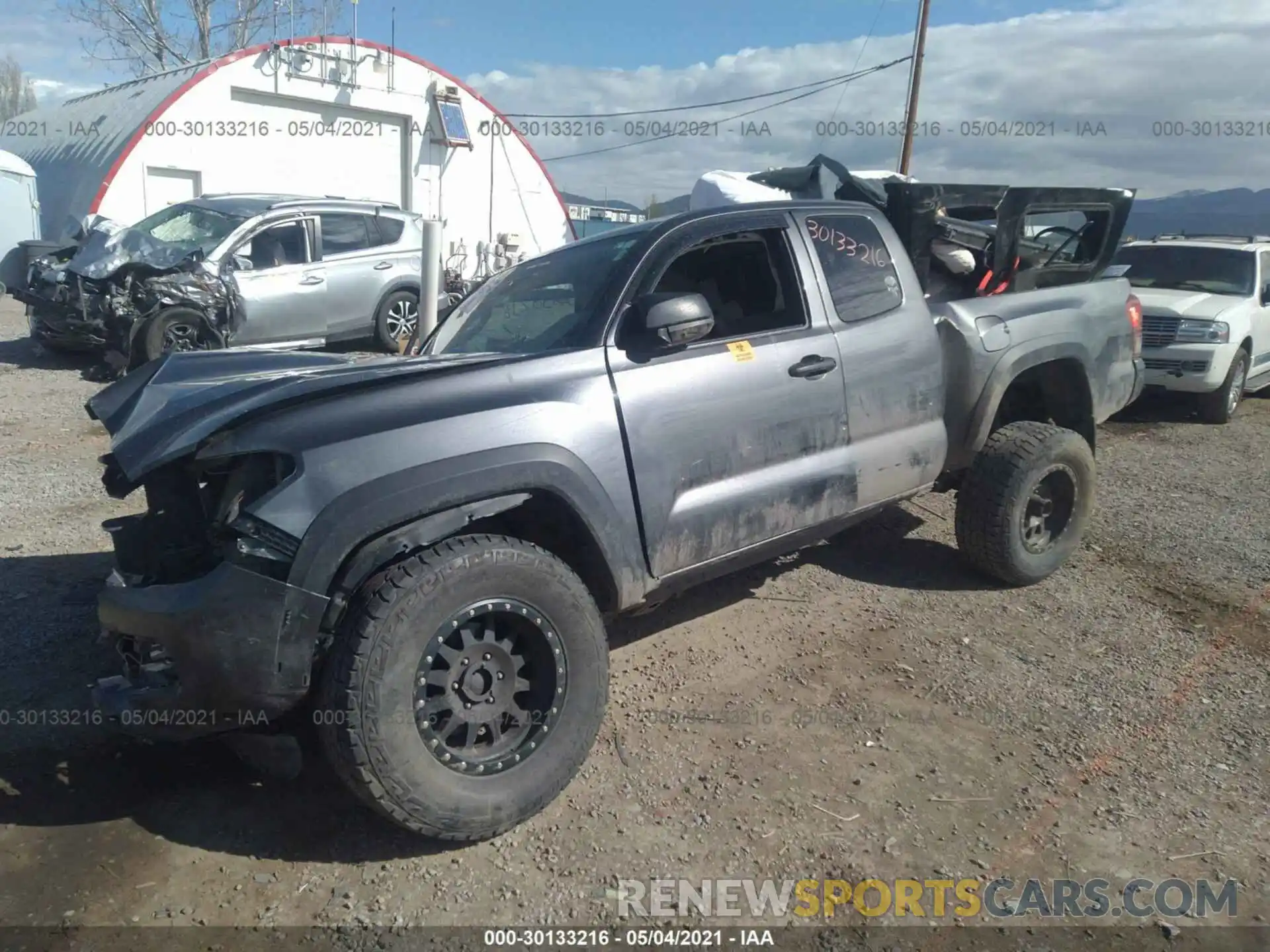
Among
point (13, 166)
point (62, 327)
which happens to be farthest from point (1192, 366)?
point (13, 166)

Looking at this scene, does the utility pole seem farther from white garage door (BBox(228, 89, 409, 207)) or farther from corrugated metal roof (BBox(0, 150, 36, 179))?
corrugated metal roof (BBox(0, 150, 36, 179))

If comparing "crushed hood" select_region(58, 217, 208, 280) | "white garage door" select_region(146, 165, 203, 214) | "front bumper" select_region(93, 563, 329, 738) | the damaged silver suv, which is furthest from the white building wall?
"front bumper" select_region(93, 563, 329, 738)

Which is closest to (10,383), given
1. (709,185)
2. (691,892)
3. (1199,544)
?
(709,185)

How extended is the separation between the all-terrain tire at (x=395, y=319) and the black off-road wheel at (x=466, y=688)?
876 centimetres

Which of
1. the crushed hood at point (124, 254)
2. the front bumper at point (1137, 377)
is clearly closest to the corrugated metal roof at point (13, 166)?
the crushed hood at point (124, 254)

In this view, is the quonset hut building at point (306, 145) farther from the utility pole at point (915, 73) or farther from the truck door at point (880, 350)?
the truck door at point (880, 350)

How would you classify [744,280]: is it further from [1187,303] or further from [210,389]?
[1187,303]

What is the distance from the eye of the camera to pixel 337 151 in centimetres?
2002

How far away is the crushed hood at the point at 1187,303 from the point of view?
31.4 feet

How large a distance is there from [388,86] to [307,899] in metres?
20.7

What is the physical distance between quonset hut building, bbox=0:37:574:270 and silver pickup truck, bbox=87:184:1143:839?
51.8 feet

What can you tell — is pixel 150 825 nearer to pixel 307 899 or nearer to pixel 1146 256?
pixel 307 899

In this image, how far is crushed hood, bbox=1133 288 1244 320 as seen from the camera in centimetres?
956

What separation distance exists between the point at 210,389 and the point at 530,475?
1310mm
